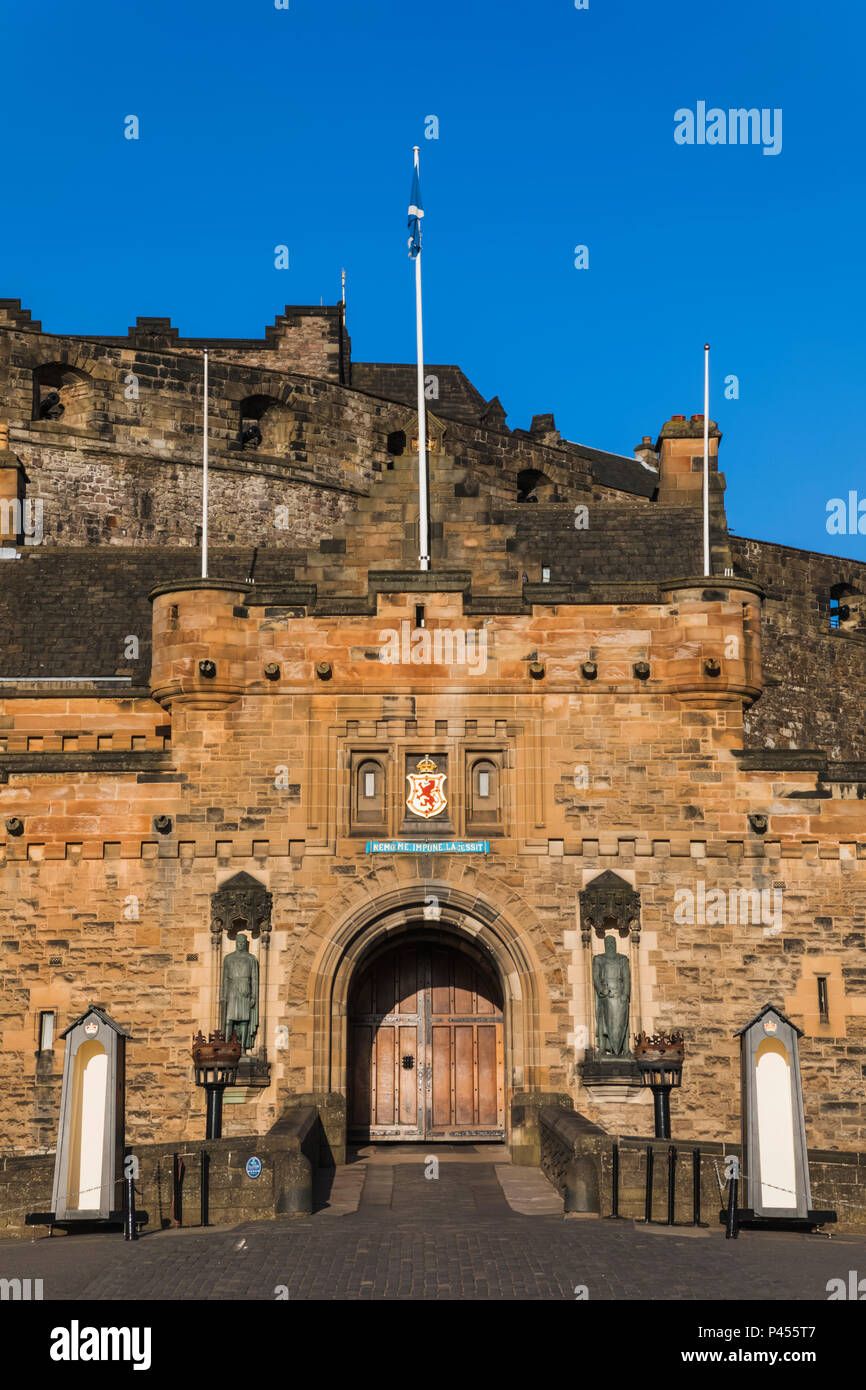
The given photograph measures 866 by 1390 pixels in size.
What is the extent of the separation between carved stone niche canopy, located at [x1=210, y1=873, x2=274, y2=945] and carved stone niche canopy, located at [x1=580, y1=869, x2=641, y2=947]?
4203mm

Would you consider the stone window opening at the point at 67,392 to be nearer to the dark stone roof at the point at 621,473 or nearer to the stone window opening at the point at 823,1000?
the dark stone roof at the point at 621,473

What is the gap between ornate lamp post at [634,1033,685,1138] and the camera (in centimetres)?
2275

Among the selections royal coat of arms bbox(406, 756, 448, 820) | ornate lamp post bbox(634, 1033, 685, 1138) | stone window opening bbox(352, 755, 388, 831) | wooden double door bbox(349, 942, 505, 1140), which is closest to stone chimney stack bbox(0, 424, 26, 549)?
stone window opening bbox(352, 755, 388, 831)

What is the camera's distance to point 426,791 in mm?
25406

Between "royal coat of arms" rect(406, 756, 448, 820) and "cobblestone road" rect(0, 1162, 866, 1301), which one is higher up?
"royal coat of arms" rect(406, 756, 448, 820)

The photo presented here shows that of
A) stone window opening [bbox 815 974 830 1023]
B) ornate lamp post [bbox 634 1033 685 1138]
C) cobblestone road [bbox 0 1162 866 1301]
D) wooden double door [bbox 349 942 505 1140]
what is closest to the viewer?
cobblestone road [bbox 0 1162 866 1301]

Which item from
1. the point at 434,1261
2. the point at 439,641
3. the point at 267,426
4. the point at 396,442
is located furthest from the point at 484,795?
the point at 396,442

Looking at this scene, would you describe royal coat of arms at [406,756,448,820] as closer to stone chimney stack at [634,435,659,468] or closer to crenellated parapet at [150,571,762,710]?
crenellated parapet at [150,571,762,710]

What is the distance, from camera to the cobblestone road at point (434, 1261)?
49.3ft

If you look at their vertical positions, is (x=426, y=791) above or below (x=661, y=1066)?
above

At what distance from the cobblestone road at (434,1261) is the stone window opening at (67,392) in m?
23.1

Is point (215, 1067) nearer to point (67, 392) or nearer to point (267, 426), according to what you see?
point (67, 392)

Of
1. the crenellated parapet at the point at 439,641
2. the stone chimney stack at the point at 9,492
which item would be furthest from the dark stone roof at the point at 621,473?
the crenellated parapet at the point at 439,641

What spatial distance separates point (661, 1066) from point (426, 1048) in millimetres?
4277
